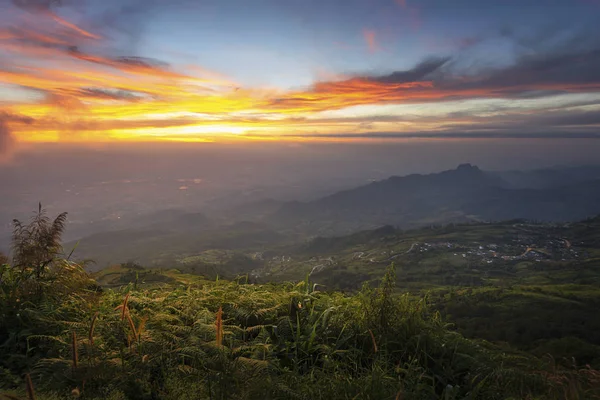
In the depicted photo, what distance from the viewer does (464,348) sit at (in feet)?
19.5

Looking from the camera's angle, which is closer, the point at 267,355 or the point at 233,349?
the point at 233,349

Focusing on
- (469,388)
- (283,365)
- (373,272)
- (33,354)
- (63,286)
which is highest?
(63,286)

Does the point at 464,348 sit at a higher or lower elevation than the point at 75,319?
lower

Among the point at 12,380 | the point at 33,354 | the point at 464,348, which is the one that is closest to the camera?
the point at 12,380

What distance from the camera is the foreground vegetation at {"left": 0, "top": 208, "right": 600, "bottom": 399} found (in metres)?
4.37

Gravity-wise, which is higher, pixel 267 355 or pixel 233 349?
pixel 233 349

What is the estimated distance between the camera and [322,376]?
4.74 m

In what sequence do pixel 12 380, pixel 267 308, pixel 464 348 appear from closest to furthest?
pixel 12 380 < pixel 464 348 < pixel 267 308

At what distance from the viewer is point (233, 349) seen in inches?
190

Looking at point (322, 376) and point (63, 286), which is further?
point (63, 286)

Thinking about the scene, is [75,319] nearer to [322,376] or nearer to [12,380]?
[12,380]

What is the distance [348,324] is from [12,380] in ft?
17.6

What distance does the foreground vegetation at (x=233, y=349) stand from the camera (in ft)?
14.3

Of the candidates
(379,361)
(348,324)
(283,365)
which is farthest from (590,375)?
(283,365)
